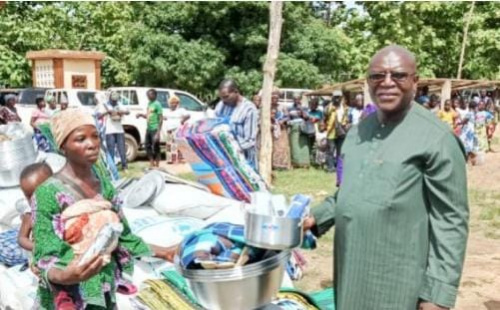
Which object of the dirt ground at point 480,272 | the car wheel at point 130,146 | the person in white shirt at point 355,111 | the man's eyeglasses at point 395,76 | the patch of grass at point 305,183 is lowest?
the dirt ground at point 480,272

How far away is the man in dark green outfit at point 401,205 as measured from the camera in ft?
7.11

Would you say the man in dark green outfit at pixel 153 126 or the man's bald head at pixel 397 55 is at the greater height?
the man's bald head at pixel 397 55

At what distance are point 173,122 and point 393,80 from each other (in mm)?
11496

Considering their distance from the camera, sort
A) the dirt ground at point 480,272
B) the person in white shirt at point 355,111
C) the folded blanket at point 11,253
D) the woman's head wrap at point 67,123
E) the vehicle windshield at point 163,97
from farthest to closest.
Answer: the vehicle windshield at point 163,97 → the person in white shirt at point 355,111 → the dirt ground at point 480,272 → the folded blanket at point 11,253 → the woman's head wrap at point 67,123

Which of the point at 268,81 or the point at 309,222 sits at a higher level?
the point at 268,81

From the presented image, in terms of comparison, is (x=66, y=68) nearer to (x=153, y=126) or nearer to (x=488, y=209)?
(x=153, y=126)

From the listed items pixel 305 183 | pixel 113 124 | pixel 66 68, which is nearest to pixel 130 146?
pixel 113 124

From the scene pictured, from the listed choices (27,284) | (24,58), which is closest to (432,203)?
(27,284)

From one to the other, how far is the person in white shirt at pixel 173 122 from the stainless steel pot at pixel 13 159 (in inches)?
250

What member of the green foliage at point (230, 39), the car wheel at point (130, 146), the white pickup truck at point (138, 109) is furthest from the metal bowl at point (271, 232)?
the green foliage at point (230, 39)

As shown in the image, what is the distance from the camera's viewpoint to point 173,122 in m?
13.5

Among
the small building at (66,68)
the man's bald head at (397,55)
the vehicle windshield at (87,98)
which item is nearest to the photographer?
the man's bald head at (397,55)

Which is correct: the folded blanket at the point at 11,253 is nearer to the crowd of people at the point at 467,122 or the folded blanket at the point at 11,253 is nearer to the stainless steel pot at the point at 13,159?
the stainless steel pot at the point at 13,159

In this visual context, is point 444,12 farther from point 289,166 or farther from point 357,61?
point 289,166
